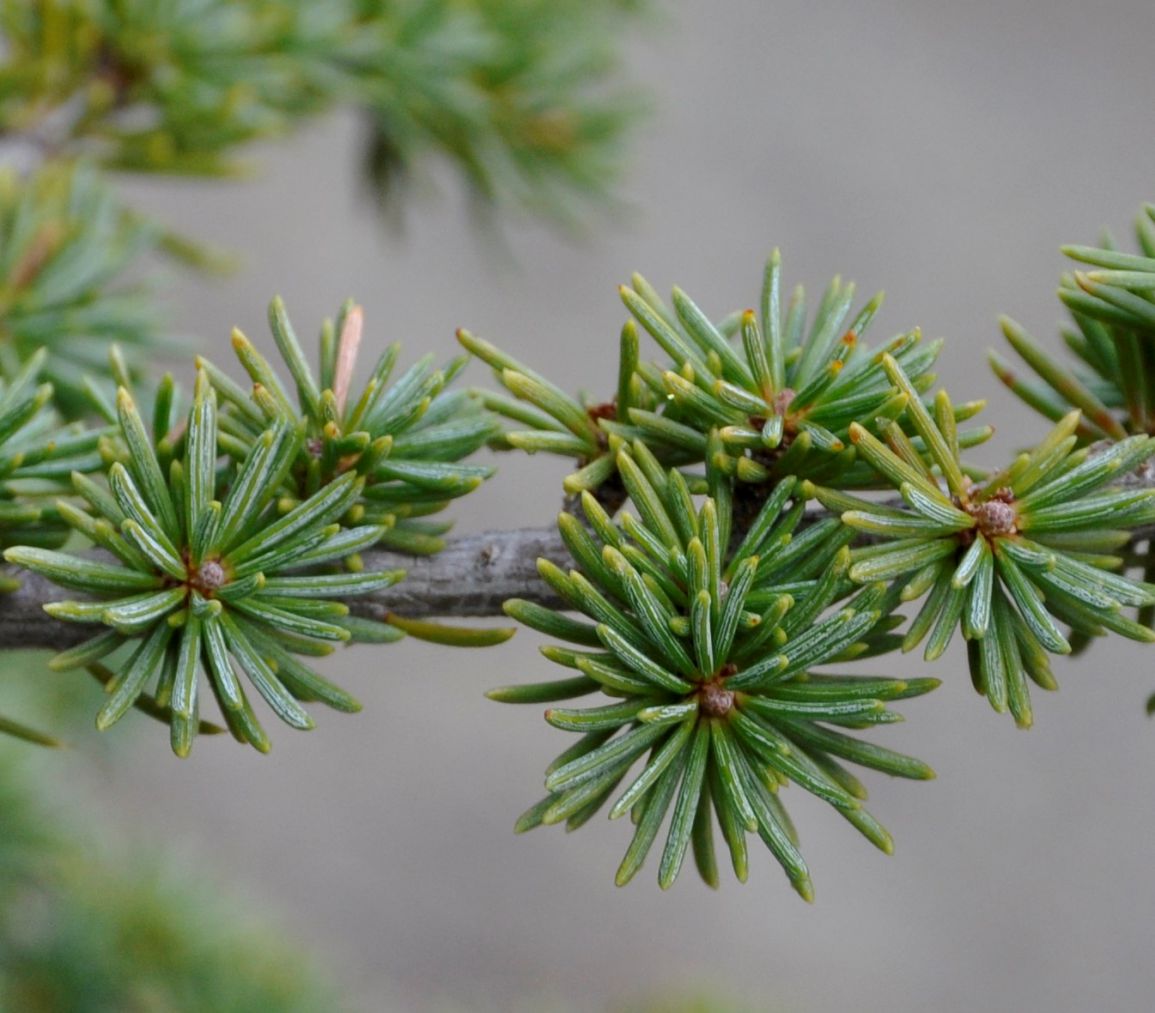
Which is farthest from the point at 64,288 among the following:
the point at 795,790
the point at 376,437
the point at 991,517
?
the point at 795,790

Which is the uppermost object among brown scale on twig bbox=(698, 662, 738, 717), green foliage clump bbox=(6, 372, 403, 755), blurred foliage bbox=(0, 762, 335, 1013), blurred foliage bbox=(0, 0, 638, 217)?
blurred foliage bbox=(0, 0, 638, 217)

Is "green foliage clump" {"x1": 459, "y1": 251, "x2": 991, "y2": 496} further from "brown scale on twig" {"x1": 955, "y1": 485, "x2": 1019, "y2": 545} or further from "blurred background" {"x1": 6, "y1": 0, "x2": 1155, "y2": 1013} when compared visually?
"blurred background" {"x1": 6, "y1": 0, "x2": 1155, "y2": 1013}

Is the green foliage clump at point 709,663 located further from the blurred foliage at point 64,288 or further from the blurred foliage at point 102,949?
the blurred foliage at point 102,949

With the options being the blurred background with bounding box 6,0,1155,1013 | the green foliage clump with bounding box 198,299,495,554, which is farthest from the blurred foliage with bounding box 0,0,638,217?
the blurred background with bounding box 6,0,1155,1013

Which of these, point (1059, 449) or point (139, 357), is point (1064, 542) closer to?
point (1059, 449)

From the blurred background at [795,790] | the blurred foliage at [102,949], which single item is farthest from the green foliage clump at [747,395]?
the blurred background at [795,790]

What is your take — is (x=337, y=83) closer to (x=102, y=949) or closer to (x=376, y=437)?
(x=376, y=437)

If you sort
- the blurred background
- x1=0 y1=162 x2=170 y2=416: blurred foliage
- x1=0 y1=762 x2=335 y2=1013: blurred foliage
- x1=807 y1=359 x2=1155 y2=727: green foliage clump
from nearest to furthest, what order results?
1. x1=807 y1=359 x2=1155 y2=727: green foliage clump
2. x1=0 y1=162 x2=170 y2=416: blurred foliage
3. x1=0 y1=762 x2=335 y2=1013: blurred foliage
4. the blurred background
